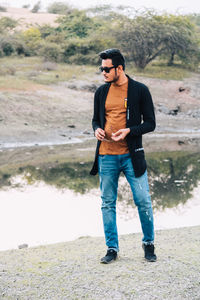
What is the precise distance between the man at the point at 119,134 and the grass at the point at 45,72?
16576 mm

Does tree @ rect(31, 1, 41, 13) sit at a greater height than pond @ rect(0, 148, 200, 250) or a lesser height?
greater

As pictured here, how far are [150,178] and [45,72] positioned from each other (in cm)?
1569

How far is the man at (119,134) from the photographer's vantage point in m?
4.49

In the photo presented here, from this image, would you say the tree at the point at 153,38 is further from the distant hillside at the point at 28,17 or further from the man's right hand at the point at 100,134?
the man's right hand at the point at 100,134

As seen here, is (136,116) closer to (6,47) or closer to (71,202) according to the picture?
(71,202)

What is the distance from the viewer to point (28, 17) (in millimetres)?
55344

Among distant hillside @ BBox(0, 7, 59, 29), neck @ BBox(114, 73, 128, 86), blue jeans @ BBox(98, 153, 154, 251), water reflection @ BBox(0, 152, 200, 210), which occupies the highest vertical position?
neck @ BBox(114, 73, 128, 86)

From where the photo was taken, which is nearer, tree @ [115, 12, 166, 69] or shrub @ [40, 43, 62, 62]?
shrub @ [40, 43, 62, 62]

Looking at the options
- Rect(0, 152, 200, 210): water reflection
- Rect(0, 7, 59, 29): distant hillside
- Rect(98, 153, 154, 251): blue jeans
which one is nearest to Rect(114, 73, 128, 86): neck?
Rect(98, 153, 154, 251): blue jeans

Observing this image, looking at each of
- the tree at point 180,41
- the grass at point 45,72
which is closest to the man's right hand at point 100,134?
the grass at point 45,72

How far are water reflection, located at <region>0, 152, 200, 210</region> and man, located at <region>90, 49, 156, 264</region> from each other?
12.7 feet

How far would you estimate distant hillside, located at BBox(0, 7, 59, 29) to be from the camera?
4922cm

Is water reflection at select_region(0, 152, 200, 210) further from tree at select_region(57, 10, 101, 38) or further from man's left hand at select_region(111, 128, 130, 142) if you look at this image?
tree at select_region(57, 10, 101, 38)

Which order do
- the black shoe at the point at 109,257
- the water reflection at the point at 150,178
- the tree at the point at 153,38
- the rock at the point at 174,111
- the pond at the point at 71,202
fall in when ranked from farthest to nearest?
the tree at the point at 153,38 < the rock at the point at 174,111 < the water reflection at the point at 150,178 < the pond at the point at 71,202 < the black shoe at the point at 109,257
